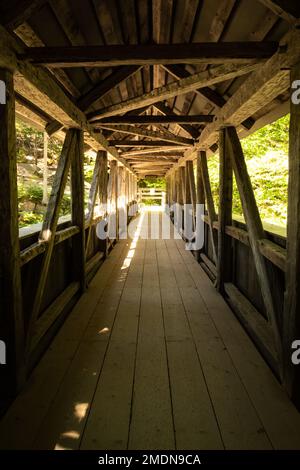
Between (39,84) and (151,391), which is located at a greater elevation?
(39,84)

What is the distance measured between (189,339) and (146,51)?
2.63 meters

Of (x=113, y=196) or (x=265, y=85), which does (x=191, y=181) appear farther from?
(x=265, y=85)

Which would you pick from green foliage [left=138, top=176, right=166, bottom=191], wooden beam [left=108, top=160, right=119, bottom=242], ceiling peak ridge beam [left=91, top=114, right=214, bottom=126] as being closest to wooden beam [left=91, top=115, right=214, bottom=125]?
ceiling peak ridge beam [left=91, top=114, right=214, bottom=126]

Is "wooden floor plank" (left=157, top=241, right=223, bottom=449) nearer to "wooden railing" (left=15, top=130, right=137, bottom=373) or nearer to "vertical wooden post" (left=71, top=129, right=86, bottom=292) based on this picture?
"wooden railing" (left=15, top=130, right=137, bottom=373)

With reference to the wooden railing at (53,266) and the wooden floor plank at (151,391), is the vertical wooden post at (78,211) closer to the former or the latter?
the wooden railing at (53,266)

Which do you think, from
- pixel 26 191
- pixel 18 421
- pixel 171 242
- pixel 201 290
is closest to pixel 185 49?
pixel 18 421

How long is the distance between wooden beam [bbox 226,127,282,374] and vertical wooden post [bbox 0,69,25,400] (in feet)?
6.37

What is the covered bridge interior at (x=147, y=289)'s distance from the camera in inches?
85.4

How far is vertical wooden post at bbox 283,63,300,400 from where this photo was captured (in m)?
2.21

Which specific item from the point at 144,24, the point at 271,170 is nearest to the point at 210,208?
the point at 144,24

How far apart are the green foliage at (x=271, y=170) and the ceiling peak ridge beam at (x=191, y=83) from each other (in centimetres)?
866

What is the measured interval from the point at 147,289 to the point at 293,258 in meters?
3.01

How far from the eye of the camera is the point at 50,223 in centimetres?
325

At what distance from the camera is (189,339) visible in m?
3.37
